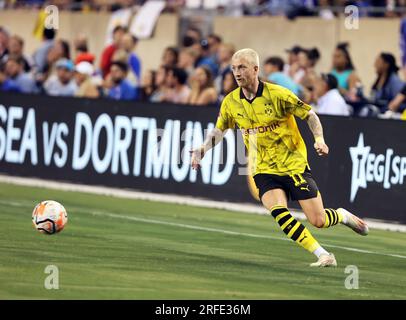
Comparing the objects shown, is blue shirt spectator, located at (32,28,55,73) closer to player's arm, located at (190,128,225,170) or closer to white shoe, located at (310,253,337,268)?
player's arm, located at (190,128,225,170)

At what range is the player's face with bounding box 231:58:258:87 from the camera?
13.3 m

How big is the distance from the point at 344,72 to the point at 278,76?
1.11 metres

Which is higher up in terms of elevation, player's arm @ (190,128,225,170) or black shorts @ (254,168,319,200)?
player's arm @ (190,128,225,170)

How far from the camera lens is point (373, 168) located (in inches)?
720

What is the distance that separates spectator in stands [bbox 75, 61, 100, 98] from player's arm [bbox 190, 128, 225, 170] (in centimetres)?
917

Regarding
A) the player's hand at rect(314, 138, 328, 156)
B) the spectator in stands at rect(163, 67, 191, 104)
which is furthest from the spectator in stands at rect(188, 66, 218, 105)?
the player's hand at rect(314, 138, 328, 156)

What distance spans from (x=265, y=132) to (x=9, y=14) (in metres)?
18.2

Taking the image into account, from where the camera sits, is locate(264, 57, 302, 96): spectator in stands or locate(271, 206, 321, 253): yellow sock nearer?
locate(271, 206, 321, 253): yellow sock

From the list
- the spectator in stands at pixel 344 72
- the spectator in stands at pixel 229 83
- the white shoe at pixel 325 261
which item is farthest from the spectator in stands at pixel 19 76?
the white shoe at pixel 325 261

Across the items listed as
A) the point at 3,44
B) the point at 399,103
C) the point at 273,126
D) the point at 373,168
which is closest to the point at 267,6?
the point at 3,44

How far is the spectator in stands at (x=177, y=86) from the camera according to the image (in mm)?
22062

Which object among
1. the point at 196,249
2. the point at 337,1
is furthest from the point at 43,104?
the point at 196,249

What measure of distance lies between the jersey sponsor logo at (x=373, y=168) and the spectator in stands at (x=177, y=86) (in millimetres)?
4406

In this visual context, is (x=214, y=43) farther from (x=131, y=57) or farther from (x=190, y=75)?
(x=131, y=57)
